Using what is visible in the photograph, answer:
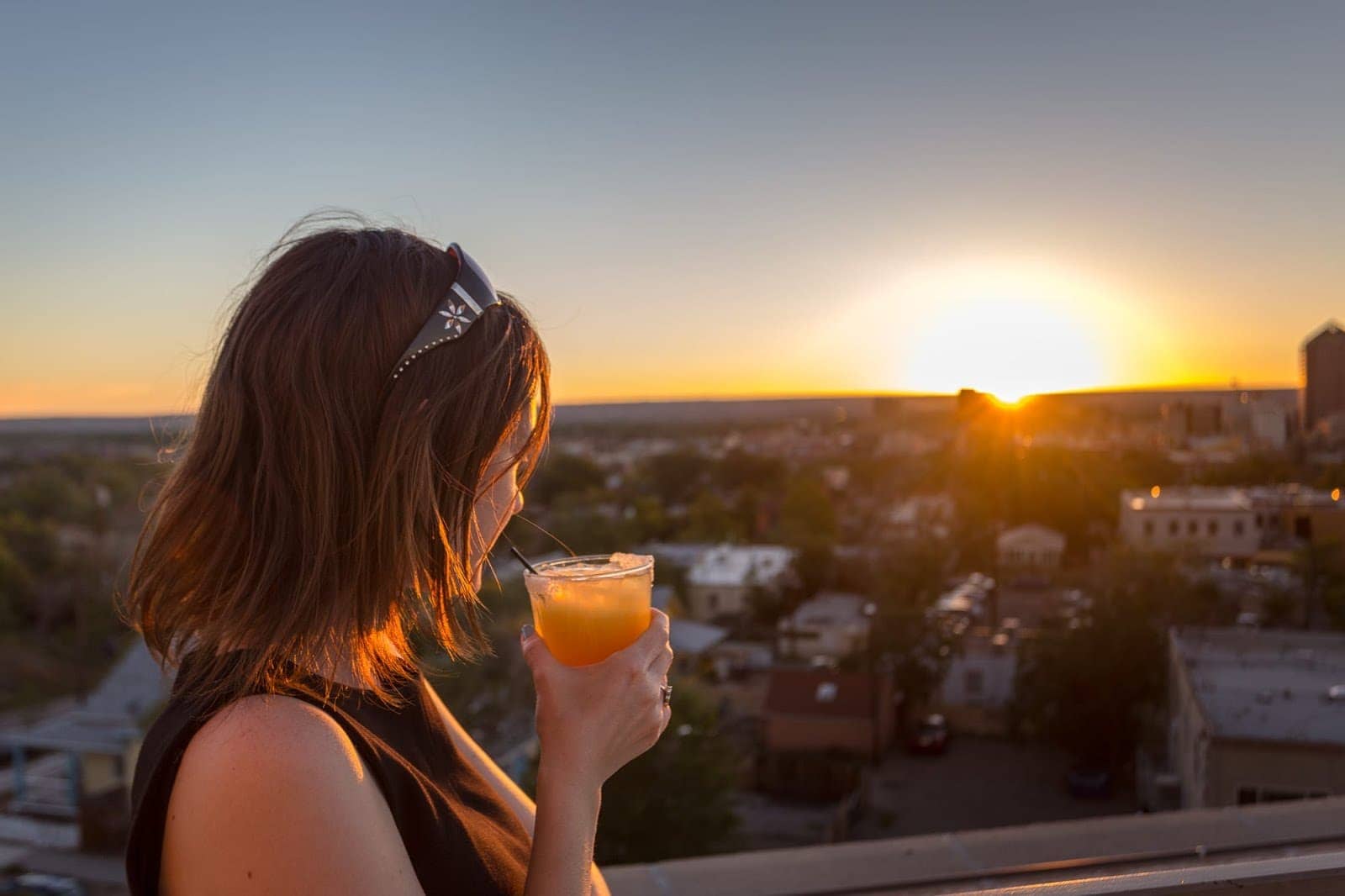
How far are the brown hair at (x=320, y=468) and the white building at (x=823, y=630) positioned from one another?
13.1m

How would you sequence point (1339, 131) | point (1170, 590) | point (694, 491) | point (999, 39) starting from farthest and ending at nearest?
point (694, 491) < point (1170, 590) < point (999, 39) < point (1339, 131)

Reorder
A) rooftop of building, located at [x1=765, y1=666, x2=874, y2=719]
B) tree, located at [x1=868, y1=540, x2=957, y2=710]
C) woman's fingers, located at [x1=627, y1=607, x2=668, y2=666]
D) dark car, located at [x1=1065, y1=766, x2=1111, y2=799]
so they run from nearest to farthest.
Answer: woman's fingers, located at [x1=627, y1=607, x2=668, y2=666]
dark car, located at [x1=1065, y1=766, x2=1111, y2=799]
rooftop of building, located at [x1=765, y1=666, x2=874, y2=719]
tree, located at [x1=868, y1=540, x2=957, y2=710]

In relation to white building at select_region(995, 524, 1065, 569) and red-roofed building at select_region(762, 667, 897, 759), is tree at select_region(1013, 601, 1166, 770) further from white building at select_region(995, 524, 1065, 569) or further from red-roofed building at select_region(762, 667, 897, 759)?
white building at select_region(995, 524, 1065, 569)

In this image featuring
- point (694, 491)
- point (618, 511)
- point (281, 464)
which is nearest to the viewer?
point (281, 464)

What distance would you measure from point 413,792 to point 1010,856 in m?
1.08

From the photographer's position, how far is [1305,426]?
558 inches

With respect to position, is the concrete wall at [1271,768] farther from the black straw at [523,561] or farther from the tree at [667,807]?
the black straw at [523,561]

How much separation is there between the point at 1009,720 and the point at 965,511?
8678mm

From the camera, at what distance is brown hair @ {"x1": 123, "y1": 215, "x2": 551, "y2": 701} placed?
80cm

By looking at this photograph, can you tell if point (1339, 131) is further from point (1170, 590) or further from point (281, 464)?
point (281, 464)

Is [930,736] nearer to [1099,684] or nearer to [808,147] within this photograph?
[1099,684]

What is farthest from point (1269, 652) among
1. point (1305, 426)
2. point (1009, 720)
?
point (1305, 426)

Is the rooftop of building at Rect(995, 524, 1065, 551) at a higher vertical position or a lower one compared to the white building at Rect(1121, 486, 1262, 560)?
lower

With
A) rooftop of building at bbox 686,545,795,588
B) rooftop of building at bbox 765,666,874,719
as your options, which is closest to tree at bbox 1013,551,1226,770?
rooftop of building at bbox 765,666,874,719
